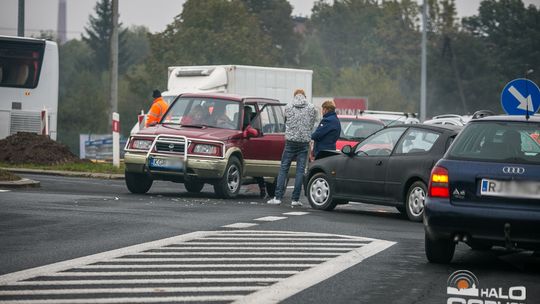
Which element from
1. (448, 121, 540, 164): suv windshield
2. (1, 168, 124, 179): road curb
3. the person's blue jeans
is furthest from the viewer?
(1, 168, 124, 179): road curb

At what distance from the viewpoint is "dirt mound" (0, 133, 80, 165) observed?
28688 mm

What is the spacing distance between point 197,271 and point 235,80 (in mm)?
24281

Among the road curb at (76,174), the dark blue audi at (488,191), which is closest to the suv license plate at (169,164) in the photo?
the road curb at (76,174)

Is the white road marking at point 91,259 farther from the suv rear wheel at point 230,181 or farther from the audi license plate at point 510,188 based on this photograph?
the suv rear wheel at point 230,181

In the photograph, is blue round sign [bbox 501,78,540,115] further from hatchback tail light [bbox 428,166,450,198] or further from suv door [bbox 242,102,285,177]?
hatchback tail light [bbox 428,166,450,198]

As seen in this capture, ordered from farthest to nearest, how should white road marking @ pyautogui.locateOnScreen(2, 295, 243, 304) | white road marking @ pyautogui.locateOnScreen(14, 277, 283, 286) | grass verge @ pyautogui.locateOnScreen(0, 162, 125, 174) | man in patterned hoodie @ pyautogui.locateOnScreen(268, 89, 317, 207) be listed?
grass verge @ pyautogui.locateOnScreen(0, 162, 125, 174)
man in patterned hoodie @ pyautogui.locateOnScreen(268, 89, 317, 207)
white road marking @ pyautogui.locateOnScreen(14, 277, 283, 286)
white road marking @ pyautogui.locateOnScreen(2, 295, 243, 304)

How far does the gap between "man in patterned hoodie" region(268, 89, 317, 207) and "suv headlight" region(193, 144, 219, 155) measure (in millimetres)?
1156

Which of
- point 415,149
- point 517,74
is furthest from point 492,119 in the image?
point 517,74

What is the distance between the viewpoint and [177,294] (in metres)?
8.81

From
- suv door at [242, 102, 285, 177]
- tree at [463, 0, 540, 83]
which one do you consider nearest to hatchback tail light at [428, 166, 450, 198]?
suv door at [242, 102, 285, 177]

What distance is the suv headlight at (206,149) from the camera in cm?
2005

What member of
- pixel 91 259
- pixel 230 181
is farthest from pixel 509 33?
pixel 91 259

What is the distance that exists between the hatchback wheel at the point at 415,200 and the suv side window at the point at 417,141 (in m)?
0.53

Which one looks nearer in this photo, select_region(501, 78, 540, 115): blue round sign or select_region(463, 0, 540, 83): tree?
select_region(501, 78, 540, 115): blue round sign
